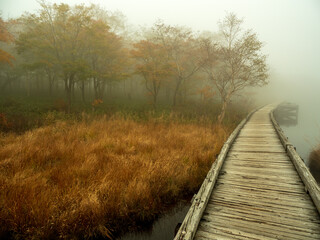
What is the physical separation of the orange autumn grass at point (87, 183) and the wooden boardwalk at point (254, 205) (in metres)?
1.08

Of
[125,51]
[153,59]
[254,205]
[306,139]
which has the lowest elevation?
[306,139]

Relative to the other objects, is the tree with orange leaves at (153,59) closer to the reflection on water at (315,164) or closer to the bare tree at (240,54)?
the bare tree at (240,54)

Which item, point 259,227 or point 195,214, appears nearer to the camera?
point 259,227

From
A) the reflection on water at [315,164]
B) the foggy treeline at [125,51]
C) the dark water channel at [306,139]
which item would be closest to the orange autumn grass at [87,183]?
the reflection on water at [315,164]

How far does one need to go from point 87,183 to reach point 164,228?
1.74m

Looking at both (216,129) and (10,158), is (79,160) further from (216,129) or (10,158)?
(216,129)

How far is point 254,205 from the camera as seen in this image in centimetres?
277

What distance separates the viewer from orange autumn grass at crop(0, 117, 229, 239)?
2.59m

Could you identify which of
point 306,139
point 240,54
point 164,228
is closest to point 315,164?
point 306,139

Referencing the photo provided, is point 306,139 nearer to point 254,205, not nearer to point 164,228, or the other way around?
point 254,205

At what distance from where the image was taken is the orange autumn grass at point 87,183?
8.50 feet

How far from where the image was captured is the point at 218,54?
493 inches

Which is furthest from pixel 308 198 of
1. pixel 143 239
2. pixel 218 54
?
pixel 218 54

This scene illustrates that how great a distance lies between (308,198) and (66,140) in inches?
259
